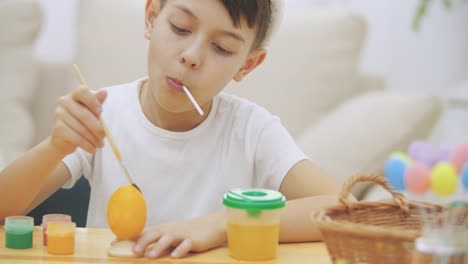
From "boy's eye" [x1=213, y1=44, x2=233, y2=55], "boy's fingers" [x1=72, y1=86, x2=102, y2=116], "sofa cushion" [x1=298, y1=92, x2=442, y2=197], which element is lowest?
"sofa cushion" [x1=298, y1=92, x2=442, y2=197]

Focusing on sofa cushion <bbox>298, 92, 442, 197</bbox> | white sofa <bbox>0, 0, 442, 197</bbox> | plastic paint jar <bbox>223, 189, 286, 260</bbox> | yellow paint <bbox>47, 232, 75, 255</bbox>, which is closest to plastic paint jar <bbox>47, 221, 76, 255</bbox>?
yellow paint <bbox>47, 232, 75, 255</bbox>

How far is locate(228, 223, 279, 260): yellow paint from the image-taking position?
1.12 metres

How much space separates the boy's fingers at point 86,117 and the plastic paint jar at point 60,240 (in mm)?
144

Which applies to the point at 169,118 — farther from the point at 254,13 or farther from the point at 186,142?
the point at 254,13

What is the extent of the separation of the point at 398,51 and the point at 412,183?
2.49m

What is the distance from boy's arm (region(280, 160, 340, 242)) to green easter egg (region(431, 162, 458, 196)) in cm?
37

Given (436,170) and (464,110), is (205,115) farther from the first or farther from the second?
(464,110)

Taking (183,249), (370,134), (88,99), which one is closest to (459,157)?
(183,249)

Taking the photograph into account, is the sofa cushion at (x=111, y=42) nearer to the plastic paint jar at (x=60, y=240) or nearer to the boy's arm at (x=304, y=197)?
the boy's arm at (x=304, y=197)

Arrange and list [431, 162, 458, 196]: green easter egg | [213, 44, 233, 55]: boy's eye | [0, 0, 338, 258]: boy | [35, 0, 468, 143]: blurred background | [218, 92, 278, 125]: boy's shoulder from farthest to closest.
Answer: [35, 0, 468, 143]: blurred background
[218, 92, 278, 125]: boy's shoulder
[213, 44, 233, 55]: boy's eye
[0, 0, 338, 258]: boy
[431, 162, 458, 196]: green easter egg

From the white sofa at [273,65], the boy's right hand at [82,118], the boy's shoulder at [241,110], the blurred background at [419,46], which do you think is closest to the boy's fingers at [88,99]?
the boy's right hand at [82,118]

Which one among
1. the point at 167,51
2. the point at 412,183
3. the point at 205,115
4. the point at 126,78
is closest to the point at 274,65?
the point at 126,78

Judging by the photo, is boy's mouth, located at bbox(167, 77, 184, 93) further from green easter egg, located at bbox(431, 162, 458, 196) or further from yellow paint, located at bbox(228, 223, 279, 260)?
green easter egg, located at bbox(431, 162, 458, 196)

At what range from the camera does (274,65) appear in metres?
2.66
